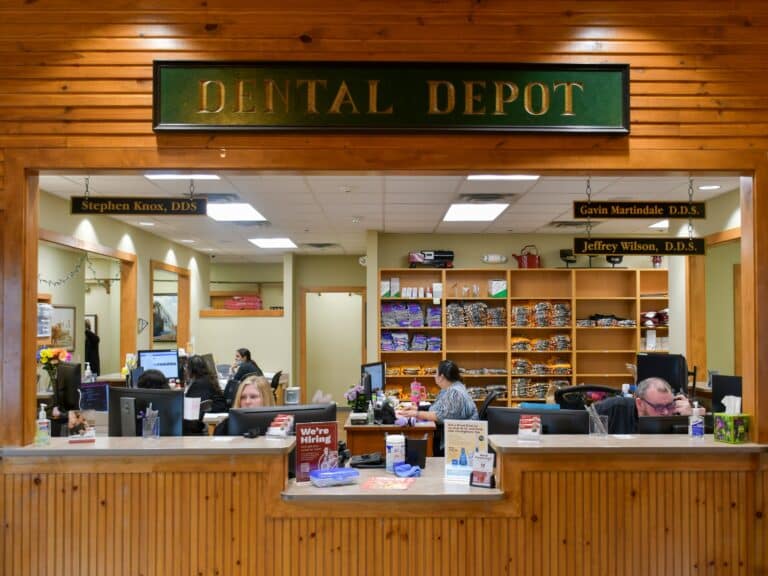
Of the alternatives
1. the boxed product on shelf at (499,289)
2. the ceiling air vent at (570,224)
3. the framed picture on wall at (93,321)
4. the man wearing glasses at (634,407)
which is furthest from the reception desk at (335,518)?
the framed picture on wall at (93,321)

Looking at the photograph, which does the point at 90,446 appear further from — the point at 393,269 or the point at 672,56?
the point at 393,269

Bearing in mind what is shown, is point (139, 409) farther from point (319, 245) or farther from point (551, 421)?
point (319, 245)

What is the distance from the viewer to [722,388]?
20.1ft

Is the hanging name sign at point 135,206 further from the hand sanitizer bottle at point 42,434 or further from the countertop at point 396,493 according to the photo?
the countertop at point 396,493

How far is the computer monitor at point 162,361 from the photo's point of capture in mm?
8297

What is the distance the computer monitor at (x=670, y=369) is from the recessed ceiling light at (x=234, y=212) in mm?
4928

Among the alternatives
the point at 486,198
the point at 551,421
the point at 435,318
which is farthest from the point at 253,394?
the point at 435,318

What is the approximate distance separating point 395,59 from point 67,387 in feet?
17.5

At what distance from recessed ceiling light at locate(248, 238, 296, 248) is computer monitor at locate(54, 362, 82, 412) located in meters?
4.70

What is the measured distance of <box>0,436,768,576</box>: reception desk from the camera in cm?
352

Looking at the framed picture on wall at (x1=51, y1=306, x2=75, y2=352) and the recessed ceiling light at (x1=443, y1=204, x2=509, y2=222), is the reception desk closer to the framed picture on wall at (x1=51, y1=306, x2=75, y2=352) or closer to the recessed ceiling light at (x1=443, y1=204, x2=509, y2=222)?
the recessed ceiling light at (x1=443, y1=204, x2=509, y2=222)

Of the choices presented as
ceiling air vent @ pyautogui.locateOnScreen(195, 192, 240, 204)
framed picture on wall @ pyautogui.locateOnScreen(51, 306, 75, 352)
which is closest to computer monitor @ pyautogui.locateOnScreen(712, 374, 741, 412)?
ceiling air vent @ pyautogui.locateOnScreen(195, 192, 240, 204)

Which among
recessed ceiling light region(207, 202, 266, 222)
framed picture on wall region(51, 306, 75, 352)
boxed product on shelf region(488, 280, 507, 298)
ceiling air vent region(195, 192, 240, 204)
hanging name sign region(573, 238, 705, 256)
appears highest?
ceiling air vent region(195, 192, 240, 204)

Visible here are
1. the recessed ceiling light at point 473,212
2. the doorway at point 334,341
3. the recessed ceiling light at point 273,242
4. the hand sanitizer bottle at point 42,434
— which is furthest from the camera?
the doorway at point 334,341
